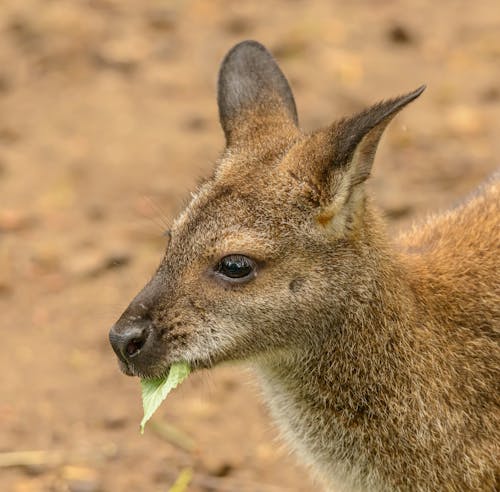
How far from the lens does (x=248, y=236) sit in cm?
500

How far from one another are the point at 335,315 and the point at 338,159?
670mm

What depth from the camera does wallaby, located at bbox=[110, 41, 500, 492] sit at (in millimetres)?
4984

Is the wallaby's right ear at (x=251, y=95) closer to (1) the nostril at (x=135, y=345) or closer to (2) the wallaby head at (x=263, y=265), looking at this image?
(2) the wallaby head at (x=263, y=265)

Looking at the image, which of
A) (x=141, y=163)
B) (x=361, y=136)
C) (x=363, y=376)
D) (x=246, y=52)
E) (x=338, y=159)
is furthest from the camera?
(x=141, y=163)

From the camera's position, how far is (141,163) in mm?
9430

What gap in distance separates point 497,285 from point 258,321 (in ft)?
3.76

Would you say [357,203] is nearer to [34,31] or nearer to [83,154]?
[83,154]

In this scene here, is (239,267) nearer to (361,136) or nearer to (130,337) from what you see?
(130,337)

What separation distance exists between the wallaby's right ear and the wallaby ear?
560 mm

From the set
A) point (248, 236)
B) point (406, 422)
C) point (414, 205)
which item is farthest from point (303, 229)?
point (414, 205)

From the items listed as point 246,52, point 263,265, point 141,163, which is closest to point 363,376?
point 263,265

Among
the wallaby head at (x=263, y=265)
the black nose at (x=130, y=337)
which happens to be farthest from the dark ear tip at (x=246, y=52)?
the black nose at (x=130, y=337)

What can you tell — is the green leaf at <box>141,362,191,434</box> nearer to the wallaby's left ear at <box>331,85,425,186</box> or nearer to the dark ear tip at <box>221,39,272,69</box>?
the wallaby's left ear at <box>331,85,425,186</box>

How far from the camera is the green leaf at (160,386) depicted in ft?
16.5
